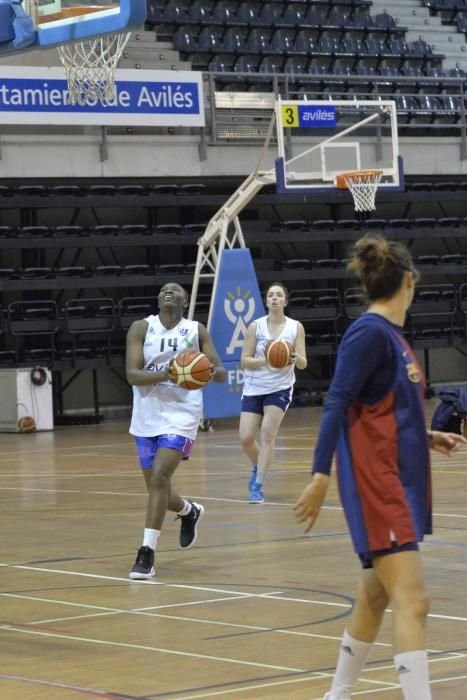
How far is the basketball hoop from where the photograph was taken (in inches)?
892

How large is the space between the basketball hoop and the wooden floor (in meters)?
9.21

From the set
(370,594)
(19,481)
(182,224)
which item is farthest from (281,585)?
(182,224)

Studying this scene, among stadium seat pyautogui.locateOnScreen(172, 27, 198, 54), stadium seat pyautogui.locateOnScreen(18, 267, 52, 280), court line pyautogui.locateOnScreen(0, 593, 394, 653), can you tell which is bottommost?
court line pyautogui.locateOnScreen(0, 593, 394, 653)

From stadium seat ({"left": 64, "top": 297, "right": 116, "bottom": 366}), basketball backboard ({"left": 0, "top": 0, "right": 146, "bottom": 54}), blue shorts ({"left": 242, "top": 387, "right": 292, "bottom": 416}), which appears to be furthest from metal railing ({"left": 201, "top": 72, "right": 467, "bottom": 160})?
basketball backboard ({"left": 0, "top": 0, "right": 146, "bottom": 54})

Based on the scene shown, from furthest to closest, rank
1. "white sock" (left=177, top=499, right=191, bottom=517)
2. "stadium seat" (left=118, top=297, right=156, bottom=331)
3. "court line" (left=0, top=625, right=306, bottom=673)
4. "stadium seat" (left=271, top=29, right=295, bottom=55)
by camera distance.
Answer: "stadium seat" (left=271, top=29, right=295, bottom=55)
"stadium seat" (left=118, top=297, right=156, bottom=331)
"white sock" (left=177, top=499, right=191, bottom=517)
"court line" (left=0, top=625, right=306, bottom=673)

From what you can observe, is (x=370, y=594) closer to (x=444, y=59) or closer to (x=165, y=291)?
(x=165, y=291)

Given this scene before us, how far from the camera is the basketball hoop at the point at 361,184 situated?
22.7m

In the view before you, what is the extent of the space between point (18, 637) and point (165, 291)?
307cm

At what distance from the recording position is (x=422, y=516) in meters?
4.77

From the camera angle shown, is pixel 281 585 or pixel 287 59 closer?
pixel 281 585

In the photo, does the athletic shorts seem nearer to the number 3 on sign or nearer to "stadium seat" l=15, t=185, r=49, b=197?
the number 3 on sign

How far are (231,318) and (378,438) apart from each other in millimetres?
17066

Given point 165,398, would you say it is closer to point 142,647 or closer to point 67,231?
point 142,647

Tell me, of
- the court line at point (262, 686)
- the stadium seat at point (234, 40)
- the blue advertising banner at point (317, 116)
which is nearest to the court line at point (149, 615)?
the court line at point (262, 686)
